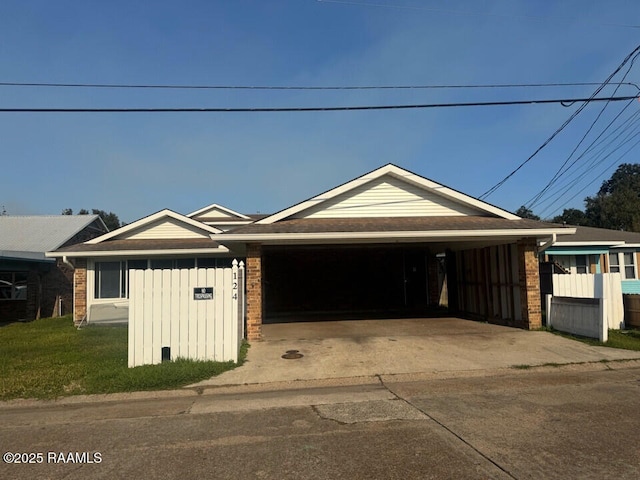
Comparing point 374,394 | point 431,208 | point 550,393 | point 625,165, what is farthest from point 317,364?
point 625,165

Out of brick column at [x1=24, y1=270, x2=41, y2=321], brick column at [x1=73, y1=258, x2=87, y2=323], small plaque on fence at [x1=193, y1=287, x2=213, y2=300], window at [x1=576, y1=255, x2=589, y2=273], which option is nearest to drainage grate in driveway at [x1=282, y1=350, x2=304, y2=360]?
small plaque on fence at [x1=193, y1=287, x2=213, y2=300]

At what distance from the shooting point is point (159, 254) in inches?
645

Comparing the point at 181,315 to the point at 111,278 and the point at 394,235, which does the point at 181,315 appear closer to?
the point at 394,235

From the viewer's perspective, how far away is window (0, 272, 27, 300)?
19.6 m

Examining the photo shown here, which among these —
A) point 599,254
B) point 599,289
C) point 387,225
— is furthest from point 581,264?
point 387,225

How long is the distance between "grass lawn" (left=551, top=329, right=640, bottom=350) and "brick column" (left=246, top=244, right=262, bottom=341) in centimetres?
758

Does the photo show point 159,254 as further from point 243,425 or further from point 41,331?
point 243,425

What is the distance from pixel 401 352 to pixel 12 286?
58.9ft

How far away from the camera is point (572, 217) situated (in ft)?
246

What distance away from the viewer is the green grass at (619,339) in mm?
9953

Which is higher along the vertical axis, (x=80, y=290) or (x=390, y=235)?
(x=390, y=235)

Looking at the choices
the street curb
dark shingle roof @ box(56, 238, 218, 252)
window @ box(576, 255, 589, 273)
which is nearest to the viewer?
the street curb

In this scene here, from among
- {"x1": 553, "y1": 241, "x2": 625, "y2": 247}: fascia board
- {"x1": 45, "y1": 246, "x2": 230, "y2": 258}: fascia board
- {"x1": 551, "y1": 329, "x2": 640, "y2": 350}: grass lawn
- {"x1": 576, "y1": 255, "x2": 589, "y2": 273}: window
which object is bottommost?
{"x1": 551, "y1": 329, "x2": 640, "y2": 350}: grass lawn

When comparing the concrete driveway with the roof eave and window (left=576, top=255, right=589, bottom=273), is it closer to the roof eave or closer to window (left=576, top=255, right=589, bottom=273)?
the roof eave
